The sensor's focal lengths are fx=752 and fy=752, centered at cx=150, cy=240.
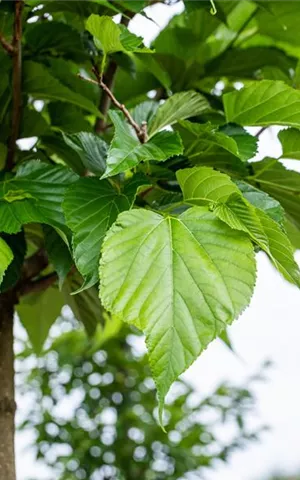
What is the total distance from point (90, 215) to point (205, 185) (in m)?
0.05

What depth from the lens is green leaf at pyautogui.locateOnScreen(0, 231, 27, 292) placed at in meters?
0.37

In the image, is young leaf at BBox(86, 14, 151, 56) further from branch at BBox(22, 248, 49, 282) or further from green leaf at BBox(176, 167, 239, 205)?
branch at BBox(22, 248, 49, 282)

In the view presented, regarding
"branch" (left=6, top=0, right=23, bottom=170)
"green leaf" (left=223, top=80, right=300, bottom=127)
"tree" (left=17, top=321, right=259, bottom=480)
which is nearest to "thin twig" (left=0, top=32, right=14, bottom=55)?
"branch" (left=6, top=0, right=23, bottom=170)

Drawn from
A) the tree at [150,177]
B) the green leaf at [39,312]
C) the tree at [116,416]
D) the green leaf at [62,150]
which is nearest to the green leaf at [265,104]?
the tree at [150,177]

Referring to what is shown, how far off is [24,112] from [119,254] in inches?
7.4

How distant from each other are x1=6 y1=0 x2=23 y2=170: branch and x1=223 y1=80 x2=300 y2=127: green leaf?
0.11m

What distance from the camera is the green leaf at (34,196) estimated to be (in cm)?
32

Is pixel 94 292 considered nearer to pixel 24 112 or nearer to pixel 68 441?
pixel 24 112

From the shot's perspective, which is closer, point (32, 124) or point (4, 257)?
point (4, 257)

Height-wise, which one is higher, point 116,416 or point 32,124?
point 32,124

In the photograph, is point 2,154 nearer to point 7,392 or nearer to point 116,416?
point 7,392

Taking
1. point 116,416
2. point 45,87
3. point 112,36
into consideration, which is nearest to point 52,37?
point 45,87

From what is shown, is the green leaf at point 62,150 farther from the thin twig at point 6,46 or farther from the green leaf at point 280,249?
the green leaf at point 280,249

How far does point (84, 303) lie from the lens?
495 millimetres
